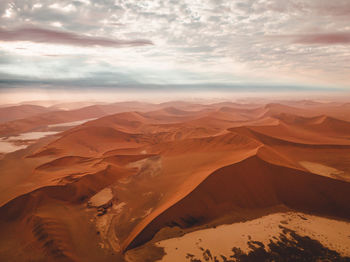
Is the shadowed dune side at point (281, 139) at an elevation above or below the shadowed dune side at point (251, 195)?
above

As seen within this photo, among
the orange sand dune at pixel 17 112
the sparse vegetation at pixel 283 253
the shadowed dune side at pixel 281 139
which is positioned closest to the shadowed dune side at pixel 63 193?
the sparse vegetation at pixel 283 253

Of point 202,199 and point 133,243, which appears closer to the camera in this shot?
point 133,243

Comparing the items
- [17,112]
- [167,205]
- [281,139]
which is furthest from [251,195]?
[17,112]

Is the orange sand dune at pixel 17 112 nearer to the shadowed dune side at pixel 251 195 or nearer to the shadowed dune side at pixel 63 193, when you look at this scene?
the shadowed dune side at pixel 63 193

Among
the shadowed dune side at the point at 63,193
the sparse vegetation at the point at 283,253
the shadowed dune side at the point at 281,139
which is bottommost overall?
the shadowed dune side at the point at 63,193

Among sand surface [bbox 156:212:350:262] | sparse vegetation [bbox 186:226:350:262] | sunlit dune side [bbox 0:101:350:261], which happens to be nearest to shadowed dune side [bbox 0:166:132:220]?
sunlit dune side [bbox 0:101:350:261]

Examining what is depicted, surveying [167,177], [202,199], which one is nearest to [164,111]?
[167,177]

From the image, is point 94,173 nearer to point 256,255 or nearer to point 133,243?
point 133,243

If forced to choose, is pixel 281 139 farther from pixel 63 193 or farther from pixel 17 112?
pixel 17 112

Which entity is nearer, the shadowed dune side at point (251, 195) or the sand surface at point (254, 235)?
the sand surface at point (254, 235)
